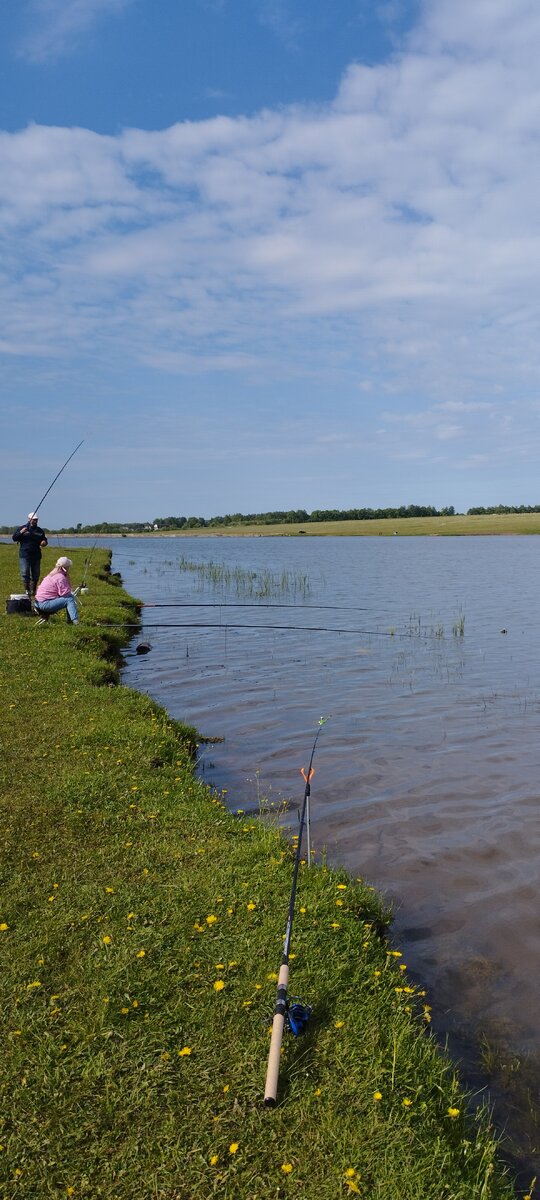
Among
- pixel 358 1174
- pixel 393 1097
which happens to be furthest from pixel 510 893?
pixel 358 1174

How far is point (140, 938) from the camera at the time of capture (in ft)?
19.0

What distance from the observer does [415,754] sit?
1241 cm

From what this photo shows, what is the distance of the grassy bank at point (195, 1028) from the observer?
389cm

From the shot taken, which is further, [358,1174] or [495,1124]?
[495,1124]

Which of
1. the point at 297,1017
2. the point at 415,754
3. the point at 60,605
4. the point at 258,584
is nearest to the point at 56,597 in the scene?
the point at 60,605

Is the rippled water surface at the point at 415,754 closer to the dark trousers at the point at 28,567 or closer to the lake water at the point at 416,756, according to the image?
the lake water at the point at 416,756

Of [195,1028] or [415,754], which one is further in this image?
[415,754]

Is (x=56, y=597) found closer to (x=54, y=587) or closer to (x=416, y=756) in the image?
(x=54, y=587)

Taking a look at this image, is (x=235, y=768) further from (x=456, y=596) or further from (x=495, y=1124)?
(x=456, y=596)

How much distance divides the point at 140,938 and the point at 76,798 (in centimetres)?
290

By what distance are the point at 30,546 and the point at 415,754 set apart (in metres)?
14.1

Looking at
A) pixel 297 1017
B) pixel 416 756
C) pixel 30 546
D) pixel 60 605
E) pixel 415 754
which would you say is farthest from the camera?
pixel 30 546

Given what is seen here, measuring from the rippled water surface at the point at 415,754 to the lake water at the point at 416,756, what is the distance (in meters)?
0.03

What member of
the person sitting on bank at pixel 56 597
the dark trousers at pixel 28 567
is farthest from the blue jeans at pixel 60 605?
the dark trousers at pixel 28 567
